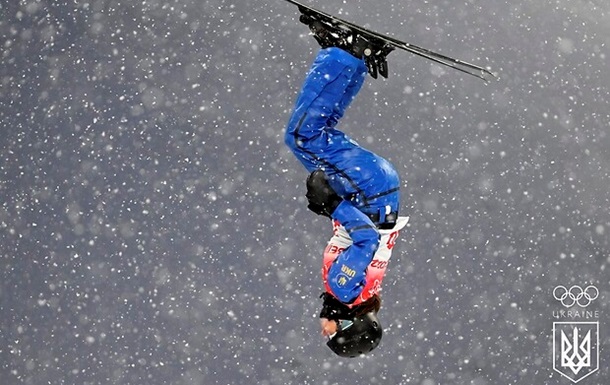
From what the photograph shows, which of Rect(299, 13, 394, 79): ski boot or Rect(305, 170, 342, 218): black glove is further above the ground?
Rect(299, 13, 394, 79): ski boot

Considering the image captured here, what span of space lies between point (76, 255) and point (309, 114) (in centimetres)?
292

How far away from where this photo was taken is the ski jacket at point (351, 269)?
13.3 feet

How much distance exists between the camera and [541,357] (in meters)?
6.59

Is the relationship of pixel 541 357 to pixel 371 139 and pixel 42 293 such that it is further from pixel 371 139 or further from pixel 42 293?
pixel 42 293

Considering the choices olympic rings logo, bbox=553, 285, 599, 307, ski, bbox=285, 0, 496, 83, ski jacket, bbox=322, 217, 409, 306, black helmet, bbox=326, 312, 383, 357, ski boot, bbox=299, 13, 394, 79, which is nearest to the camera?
ski, bbox=285, 0, 496, 83

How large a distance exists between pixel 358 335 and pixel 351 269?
1.06ft

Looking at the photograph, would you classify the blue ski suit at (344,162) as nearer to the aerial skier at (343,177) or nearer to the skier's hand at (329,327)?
the aerial skier at (343,177)

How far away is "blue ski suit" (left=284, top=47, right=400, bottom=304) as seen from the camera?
394 cm

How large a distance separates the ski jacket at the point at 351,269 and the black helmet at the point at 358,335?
2.8 inches

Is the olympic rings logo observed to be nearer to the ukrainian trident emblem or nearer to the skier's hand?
the ukrainian trident emblem

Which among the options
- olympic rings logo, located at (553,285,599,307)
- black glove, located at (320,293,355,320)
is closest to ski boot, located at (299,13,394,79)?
black glove, located at (320,293,355,320)

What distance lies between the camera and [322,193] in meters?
4.02

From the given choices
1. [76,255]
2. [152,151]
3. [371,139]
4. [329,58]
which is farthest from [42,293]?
[329,58]

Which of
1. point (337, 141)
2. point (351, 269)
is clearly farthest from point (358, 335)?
point (337, 141)
